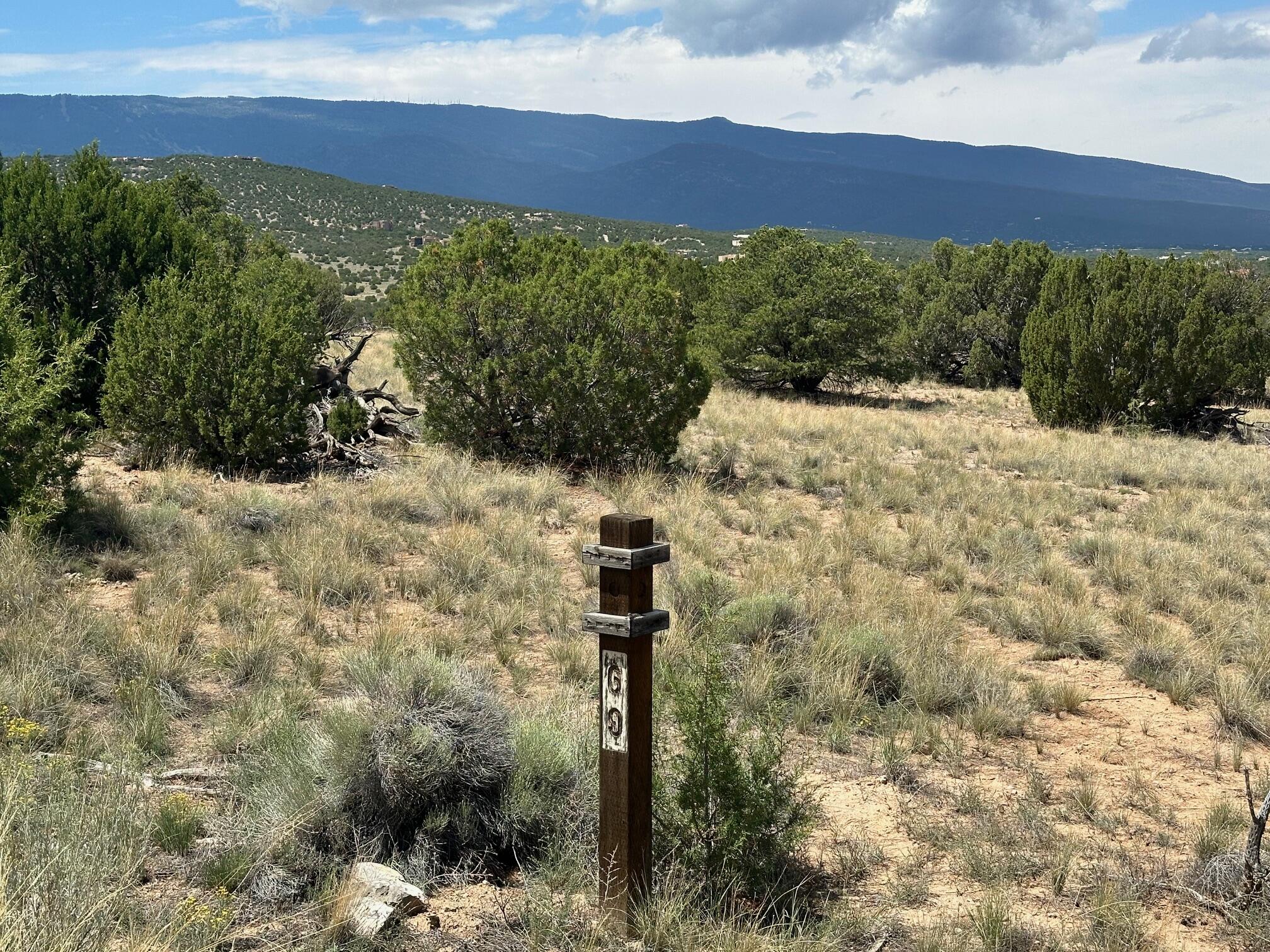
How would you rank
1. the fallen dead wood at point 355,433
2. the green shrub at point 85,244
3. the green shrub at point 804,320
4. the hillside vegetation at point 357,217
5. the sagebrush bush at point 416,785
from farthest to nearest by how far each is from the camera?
the hillside vegetation at point 357,217 < the green shrub at point 804,320 < the green shrub at point 85,244 < the fallen dead wood at point 355,433 < the sagebrush bush at point 416,785

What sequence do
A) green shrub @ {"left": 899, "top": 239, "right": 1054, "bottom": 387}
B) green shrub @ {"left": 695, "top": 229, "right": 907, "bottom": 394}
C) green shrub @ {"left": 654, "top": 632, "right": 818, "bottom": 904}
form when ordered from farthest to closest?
green shrub @ {"left": 899, "top": 239, "right": 1054, "bottom": 387} → green shrub @ {"left": 695, "top": 229, "right": 907, "bottom": 394} → green shrub @ {"left": 654, "top": 632, "right": 818, "bottom": 904}

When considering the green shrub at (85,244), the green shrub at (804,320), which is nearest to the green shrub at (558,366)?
the green shrub at (85,244)

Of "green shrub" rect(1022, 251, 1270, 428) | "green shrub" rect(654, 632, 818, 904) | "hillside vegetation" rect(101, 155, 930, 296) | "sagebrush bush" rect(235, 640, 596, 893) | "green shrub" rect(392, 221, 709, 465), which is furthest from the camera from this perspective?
"hillside vegetation" rect(101, 155, 930, 296)

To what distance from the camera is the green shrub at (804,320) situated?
2266cm

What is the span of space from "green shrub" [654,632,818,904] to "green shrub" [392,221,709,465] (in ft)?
26.7

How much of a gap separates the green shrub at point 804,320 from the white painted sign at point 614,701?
19123 mm

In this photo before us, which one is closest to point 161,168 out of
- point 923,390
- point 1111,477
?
point 923,390

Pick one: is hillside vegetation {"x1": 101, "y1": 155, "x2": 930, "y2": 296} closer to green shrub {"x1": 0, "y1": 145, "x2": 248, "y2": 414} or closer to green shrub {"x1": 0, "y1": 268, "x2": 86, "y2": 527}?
green shrub {"x1": 0, "y1": 145, "x2": 248, "y2": 414}

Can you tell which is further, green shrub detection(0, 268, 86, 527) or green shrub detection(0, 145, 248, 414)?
green shrub detection(0, 145, 248, 414)

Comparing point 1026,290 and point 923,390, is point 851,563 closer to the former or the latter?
point 923,390

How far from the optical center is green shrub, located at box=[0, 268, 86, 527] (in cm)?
747

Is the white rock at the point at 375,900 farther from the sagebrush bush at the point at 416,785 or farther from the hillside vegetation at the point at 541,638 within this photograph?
the sagebrush bush at the point at 416,785

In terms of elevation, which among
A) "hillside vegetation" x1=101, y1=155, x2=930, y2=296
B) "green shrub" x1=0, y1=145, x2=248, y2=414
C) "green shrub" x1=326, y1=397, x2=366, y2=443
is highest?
"hillside vegetation" x1=101, y1=155, x2=930, y2=296

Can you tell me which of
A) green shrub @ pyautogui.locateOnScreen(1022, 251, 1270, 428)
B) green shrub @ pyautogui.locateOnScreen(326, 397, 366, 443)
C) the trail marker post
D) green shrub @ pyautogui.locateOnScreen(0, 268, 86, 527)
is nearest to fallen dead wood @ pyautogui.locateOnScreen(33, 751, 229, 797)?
the trail marker post
